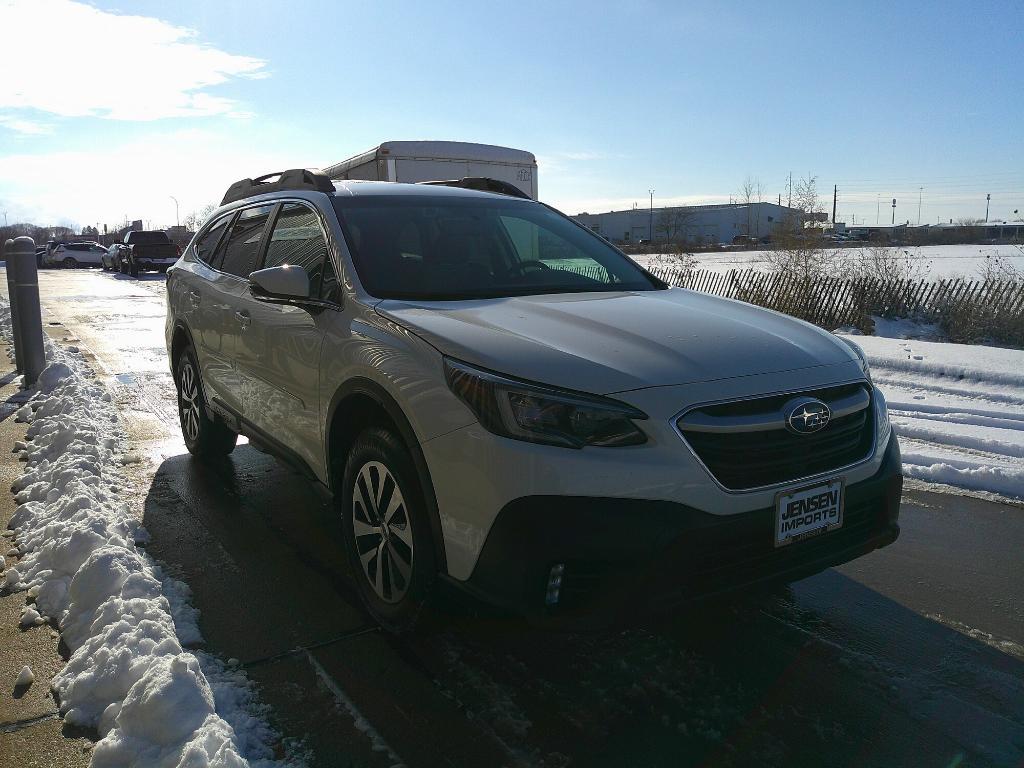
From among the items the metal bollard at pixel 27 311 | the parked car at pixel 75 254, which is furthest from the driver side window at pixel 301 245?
the parked car at pixel 75 254

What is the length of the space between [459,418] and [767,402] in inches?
40.7

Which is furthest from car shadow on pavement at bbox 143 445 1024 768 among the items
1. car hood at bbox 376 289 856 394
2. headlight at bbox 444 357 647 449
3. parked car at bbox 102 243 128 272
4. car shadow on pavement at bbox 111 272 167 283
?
parked car at bbox 102 243 128 272

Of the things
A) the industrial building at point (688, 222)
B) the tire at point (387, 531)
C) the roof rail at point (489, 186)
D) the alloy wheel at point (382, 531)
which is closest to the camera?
the tire at point (387, 531)

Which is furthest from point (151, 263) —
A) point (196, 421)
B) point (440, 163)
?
point (196, 421)

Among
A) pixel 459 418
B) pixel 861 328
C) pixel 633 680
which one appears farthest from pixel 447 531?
pixel 861 328

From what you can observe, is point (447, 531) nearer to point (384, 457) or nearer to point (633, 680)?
point (384, 457)

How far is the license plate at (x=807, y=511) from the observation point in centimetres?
273

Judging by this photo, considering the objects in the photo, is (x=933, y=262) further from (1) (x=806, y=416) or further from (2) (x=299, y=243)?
(1) (x=806, y=416)

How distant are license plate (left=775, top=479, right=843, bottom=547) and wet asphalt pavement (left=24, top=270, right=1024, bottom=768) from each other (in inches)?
17.9

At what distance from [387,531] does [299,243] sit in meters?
1.73

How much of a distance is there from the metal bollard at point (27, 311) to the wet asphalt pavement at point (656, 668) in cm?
466

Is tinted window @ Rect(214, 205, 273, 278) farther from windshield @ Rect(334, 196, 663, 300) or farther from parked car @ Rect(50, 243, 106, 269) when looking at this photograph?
parked car @ Rect(50, 243, 106, 269)

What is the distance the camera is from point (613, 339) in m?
2.96

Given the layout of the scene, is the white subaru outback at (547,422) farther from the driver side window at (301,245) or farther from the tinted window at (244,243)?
the tinted window at (244,243)
